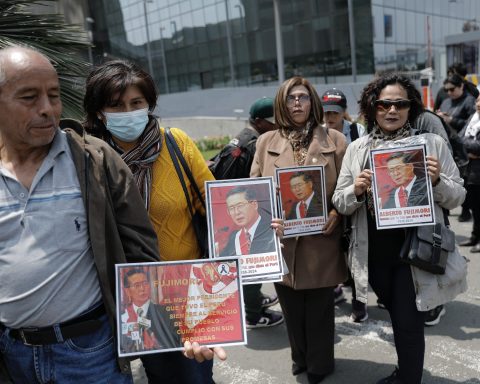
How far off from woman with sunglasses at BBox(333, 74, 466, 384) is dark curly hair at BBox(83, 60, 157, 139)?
1244 millimetres

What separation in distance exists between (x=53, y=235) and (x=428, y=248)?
6.23 ft

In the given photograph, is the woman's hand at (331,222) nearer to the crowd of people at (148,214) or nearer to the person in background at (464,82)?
the crowd of people at (148,214)

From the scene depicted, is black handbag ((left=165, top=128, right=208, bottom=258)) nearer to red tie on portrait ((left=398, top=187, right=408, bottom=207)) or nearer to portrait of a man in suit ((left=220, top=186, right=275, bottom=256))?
portrait of a man in suit ((left=220, top=186, right=275, bottom=256))

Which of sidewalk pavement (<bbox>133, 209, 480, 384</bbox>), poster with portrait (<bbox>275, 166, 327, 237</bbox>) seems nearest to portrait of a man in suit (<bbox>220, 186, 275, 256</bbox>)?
poster with portrait (<bbox>275, 166, 327, 237</bbox>)

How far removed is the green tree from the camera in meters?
3.31

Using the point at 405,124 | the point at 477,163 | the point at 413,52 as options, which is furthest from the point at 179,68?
the point at 405,124

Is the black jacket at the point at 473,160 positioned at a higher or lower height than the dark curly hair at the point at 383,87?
lower

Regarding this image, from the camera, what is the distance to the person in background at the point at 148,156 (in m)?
2.19

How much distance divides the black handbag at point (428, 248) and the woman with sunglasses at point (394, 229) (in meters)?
0.08

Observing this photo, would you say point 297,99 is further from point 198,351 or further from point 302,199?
point 198,351

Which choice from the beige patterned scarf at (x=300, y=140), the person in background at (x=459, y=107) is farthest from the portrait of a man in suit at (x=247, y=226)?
the person in background at (x=459, y=107)

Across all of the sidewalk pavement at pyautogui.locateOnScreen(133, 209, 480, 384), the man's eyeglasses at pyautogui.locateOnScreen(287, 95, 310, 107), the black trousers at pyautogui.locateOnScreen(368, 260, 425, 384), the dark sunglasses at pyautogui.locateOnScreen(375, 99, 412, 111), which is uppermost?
the man's eyeglasses at pyautogui.locateOnScreen(287, 95, 310, 107)

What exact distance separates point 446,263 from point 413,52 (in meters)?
25.6

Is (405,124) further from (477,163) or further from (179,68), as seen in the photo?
(179,68)
